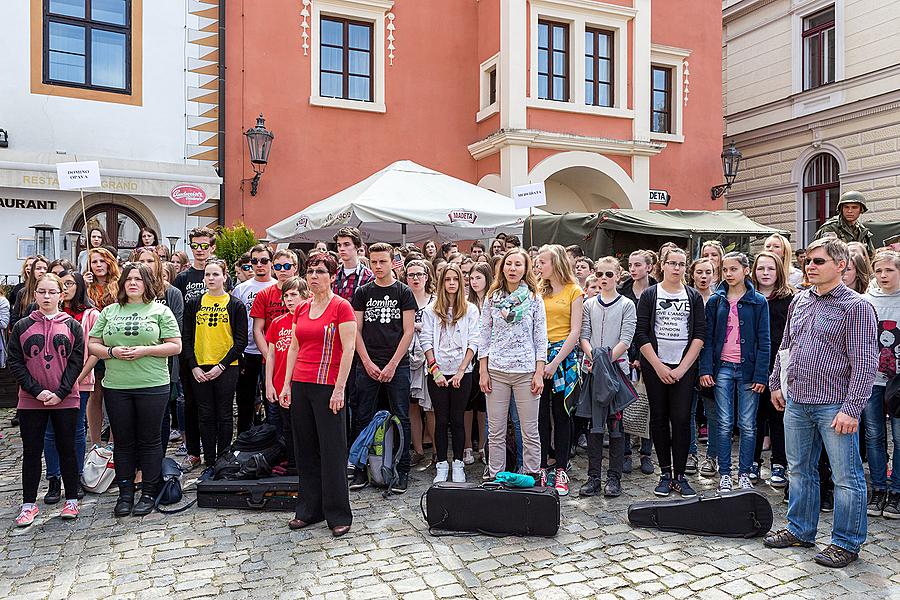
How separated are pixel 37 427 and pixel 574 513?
394cm

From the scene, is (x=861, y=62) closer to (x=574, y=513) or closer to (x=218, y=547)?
(x=574, y=513)

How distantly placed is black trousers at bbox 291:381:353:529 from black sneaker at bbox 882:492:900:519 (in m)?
3.75

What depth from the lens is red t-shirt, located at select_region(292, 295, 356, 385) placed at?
4660 millimetres

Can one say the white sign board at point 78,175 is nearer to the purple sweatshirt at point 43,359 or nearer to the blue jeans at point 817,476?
the purple sweatshirt at point 43,359

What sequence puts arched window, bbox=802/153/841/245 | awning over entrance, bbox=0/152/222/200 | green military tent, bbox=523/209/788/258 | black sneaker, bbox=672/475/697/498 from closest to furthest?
black sneaker, bbox=672/475/697/498, green military tent, bbox=523/209/788/258, awning over entrance, bbox=0/152/222/200, arched window, bbox=802/153/841/245

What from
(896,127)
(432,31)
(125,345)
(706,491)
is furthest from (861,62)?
(125,345)

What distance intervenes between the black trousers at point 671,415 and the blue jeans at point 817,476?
0.96m

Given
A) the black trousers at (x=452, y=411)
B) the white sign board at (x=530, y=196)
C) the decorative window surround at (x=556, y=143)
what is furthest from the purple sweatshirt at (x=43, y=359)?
the decorative window surround at (x=556, y=143)

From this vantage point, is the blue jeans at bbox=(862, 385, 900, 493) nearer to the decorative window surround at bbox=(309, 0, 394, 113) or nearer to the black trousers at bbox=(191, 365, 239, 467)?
the black trousers at bbox=(191, 365, 239, 467)

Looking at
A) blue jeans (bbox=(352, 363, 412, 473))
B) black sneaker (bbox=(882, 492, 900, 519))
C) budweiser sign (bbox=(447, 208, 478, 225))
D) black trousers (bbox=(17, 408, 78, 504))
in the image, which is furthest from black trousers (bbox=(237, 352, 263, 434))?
black sneaker (bbox=(882, 492, 900, 519))

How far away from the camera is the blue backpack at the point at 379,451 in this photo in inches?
223

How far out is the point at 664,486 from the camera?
5.44 meters

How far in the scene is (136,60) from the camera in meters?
12.5

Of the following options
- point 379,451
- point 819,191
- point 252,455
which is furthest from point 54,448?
point 819,191
